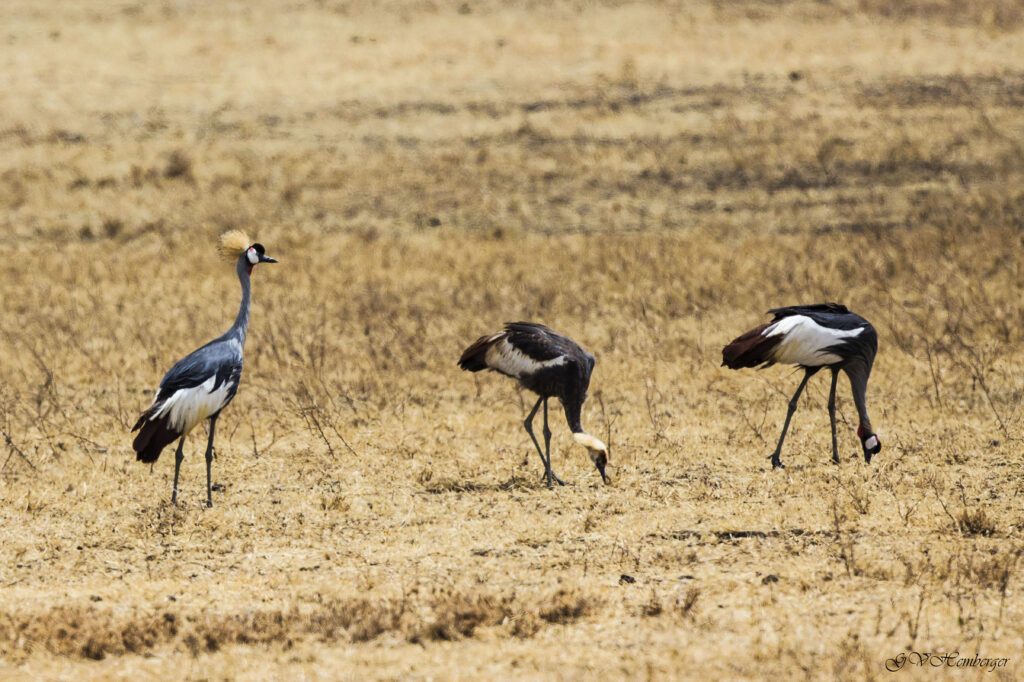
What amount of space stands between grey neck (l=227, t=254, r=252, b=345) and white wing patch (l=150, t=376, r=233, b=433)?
0.48 m

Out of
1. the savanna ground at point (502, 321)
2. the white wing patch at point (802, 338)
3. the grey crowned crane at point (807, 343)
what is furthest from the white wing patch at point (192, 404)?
the white wing patch at point (802, 338)

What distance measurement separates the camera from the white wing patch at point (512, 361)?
9078 mm

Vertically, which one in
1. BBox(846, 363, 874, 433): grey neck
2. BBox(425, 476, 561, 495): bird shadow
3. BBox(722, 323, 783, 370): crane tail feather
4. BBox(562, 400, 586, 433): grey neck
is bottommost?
BBox(425, 476, 561, 495): bird shadow

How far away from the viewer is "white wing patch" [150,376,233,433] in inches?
319

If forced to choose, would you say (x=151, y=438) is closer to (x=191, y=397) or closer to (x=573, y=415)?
(x=191, y=397)

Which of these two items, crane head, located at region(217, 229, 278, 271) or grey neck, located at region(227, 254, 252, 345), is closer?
grey neck, located at region(227, 254, 252, 345)

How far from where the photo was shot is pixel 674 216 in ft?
64.7

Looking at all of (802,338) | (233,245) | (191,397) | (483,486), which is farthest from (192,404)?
(802,338)

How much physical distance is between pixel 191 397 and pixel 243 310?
1044 millimetres

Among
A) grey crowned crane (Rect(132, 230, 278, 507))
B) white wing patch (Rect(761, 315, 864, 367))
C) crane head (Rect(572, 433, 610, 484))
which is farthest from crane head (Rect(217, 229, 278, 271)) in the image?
white wing patch (Rect(761, 315, 864, 367))

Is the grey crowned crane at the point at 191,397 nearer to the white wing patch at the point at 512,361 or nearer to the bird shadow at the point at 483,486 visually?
the bird shadow at the point at 483,486

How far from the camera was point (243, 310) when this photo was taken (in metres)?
9.04

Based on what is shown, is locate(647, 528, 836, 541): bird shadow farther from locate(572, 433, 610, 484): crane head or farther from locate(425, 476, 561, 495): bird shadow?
locate(425, 476, 561, 495): bird shadow
